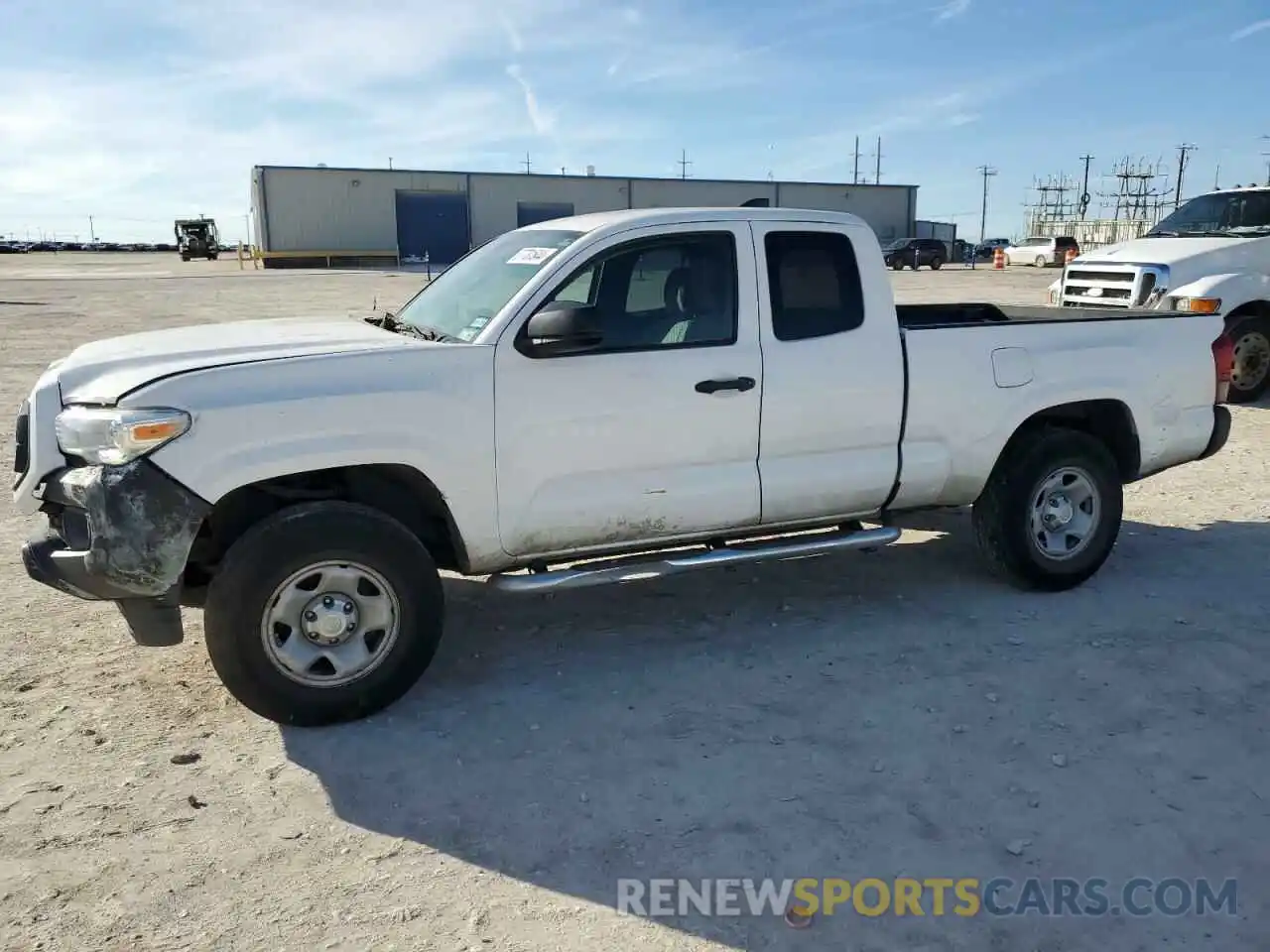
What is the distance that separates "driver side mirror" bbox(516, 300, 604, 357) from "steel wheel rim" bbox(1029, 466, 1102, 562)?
266cm

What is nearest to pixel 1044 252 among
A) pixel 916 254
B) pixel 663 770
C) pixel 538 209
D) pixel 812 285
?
pixel 916 254

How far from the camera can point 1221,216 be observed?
1204cm

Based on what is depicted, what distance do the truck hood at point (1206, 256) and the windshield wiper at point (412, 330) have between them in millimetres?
8997

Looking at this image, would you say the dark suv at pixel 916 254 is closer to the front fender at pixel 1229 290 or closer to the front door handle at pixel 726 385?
the front fender at pixel 1229 290

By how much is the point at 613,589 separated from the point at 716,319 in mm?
1703

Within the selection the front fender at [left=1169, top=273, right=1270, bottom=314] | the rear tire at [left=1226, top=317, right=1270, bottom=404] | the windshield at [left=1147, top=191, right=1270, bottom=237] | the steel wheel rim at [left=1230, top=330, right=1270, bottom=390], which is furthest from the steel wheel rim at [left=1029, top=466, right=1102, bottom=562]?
the windshield at [left=1147, top=191, right=1270, bottom=237]

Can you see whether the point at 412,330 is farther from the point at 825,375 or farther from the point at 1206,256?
the point at 1206,256

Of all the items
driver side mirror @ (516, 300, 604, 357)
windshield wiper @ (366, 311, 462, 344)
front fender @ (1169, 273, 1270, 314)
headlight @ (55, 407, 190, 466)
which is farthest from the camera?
front fender @ (1169, 273, 1270, 314)

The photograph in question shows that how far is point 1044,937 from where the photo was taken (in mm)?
2869

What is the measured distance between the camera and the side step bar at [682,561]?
14.2ft

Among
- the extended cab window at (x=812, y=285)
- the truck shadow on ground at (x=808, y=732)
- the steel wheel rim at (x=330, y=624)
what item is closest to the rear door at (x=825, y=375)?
the extended cab window at (x=812, y=285)

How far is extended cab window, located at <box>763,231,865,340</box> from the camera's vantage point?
15.7 ft

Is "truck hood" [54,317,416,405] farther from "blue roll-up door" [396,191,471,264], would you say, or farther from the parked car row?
the parked car row

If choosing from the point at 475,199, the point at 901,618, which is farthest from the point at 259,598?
the point at 475,199
